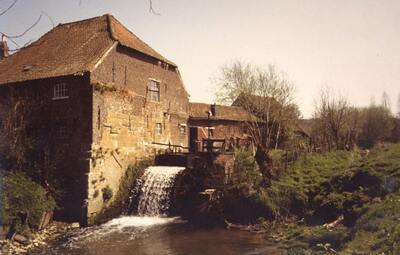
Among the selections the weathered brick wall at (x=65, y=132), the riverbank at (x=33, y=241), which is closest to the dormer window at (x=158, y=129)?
the weathered brick wall at (x=65, y=132)

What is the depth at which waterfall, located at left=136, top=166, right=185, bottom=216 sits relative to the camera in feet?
62.3

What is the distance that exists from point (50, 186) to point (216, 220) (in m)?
8.18

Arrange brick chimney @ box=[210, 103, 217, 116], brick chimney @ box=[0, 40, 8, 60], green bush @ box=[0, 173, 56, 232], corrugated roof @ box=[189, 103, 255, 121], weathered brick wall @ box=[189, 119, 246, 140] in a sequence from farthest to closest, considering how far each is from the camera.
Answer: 1. brick chimney @ box=[210, 103, 217, 116]
2. corrugated roof @ box=[189, 103, 255, 121]
3. weathered brick wall @ box=[189, 119, 246, 140]
4. green bush @ box=[0, 173, 56, 232]
5. brick chimney @ box=[0, 40, 8, 60]

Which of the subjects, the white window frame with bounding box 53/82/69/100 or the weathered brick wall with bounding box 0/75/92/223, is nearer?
the weathered brick wall with bounding box 0/75/92/223

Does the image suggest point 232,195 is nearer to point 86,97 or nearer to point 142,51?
point 86,97

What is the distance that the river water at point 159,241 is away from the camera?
12.6 meters

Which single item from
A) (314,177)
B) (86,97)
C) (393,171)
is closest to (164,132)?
(86,97)

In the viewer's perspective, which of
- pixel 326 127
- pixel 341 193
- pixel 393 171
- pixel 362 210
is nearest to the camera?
pixel 362 210

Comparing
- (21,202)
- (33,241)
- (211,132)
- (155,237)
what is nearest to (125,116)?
(21,202)

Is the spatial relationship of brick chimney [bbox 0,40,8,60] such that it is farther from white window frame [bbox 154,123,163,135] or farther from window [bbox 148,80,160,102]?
white window frame [bbox 154,123,163,135]

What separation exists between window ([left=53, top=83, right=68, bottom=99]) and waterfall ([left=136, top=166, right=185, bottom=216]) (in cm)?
631

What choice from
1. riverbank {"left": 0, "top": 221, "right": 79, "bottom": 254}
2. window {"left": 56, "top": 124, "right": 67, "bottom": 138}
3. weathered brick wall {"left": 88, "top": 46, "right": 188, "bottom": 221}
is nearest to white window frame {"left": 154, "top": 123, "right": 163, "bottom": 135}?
weathered brick wall {"left": 88, "top": 46, "right": 188, "bottom": 221}

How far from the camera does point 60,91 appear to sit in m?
19.5

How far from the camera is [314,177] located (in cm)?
A: 1834
